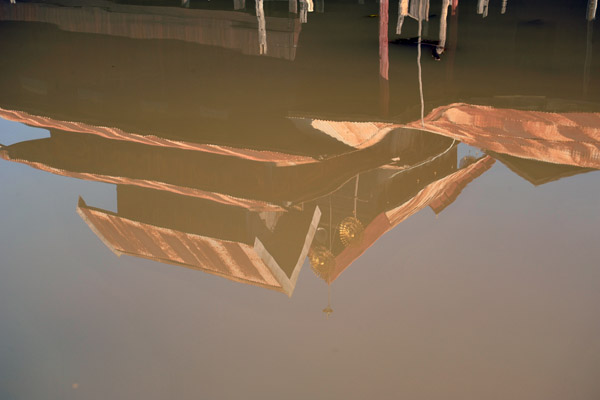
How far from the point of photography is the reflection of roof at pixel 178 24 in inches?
519

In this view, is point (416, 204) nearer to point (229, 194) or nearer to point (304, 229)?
point (304, 229)

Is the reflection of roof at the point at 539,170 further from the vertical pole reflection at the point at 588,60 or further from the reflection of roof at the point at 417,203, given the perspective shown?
the vertical pole reflection at the point at 588,60

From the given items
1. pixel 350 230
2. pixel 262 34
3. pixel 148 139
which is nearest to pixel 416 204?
pixel 350 230

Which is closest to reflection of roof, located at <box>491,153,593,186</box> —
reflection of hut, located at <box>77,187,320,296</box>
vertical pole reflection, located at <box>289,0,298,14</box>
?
reflection of hut, located at <box>77,187,320,296</box>

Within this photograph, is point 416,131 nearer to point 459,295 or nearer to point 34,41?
point 459,295

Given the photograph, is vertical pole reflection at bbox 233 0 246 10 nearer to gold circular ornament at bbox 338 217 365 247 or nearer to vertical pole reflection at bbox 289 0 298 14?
vertical pole reflection at bbox 289 0 298 14

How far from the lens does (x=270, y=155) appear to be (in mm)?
7426

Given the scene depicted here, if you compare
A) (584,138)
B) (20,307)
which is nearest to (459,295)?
(20,307)

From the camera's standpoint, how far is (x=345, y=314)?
15.2 feet

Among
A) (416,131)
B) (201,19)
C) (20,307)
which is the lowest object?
(20,307)

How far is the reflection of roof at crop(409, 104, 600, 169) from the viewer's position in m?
7.42

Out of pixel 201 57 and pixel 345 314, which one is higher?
pixel 201 57

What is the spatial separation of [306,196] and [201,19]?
30.4ft

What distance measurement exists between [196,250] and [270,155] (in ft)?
6.85
